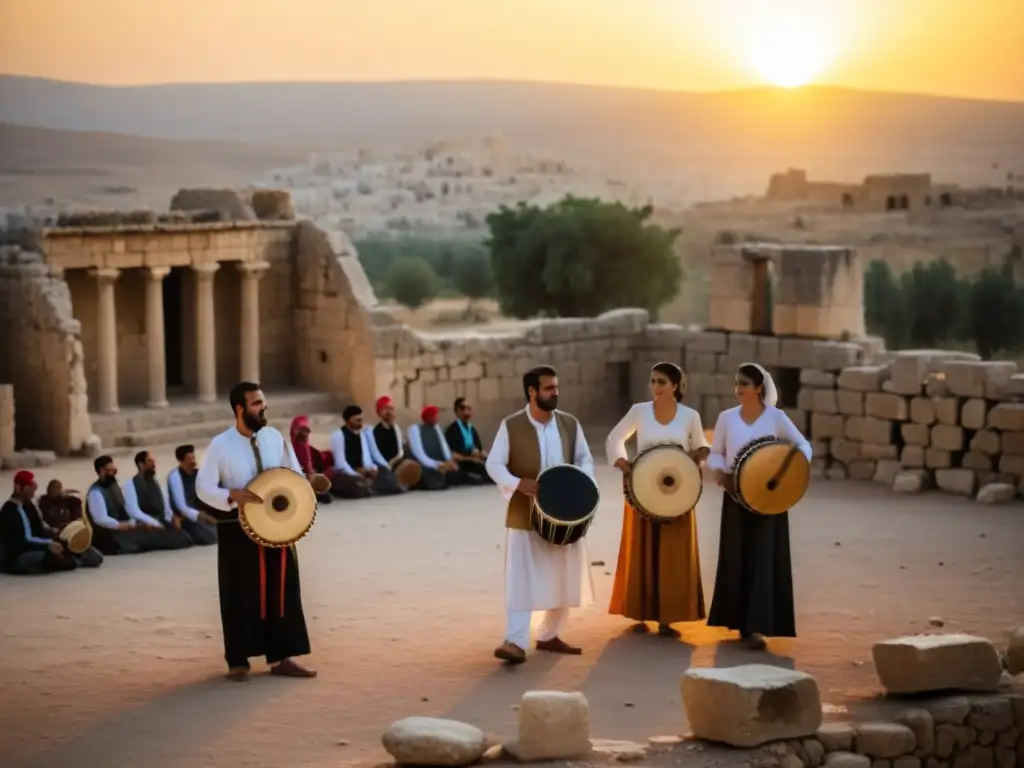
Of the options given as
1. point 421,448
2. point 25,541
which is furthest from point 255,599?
point 421,448

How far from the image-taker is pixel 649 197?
7669 cm

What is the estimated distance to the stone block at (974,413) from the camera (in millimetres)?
19234

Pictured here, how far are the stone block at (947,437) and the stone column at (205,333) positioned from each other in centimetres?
962

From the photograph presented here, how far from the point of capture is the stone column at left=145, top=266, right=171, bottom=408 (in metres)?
24.5

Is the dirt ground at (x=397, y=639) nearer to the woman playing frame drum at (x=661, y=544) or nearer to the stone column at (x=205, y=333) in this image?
the woman playing frame drum at (x=661, y=544)

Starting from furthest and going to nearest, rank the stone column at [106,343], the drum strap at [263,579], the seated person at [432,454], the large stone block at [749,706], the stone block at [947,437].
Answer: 1. the stone column at [106,343]
2. the seated person at [432,454]
3. the stone block at [947,437]
4. the drum strap at [263,579]
5. the large stone block at [749,706]

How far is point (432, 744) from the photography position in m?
9.72

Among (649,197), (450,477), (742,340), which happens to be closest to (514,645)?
(450,477)

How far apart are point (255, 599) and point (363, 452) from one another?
313 inches

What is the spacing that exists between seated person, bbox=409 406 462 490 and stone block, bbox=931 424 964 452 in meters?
4.78

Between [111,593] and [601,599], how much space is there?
355 cm

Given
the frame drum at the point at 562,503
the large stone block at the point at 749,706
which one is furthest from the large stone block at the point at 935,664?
the frame drum at the point at 562,503

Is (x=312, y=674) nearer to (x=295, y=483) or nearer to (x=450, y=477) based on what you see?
(x=295, y=483)

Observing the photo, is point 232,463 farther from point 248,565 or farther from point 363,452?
point 363,452
